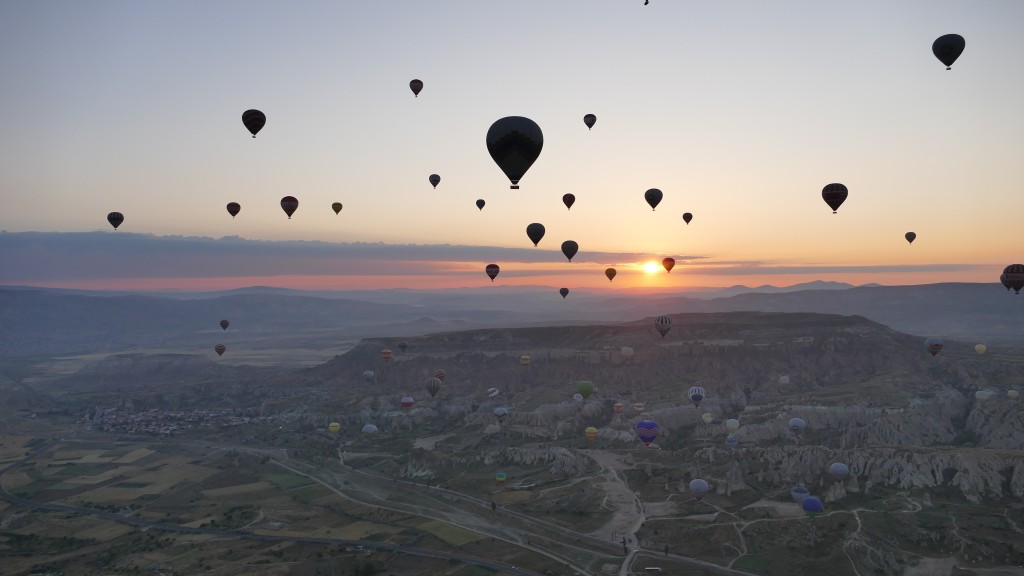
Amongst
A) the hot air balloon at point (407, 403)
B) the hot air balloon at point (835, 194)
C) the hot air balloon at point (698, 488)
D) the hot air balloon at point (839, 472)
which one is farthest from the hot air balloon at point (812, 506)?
the hot air balloon at point (407, 403)

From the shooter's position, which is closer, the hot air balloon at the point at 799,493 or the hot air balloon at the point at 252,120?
the hot air balloon at the point at 252,120

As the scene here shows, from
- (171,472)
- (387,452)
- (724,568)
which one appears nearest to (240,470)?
(171,472)

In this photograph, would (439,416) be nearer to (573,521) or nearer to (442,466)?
(442,466)

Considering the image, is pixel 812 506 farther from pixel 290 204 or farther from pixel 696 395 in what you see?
pixel 290 204

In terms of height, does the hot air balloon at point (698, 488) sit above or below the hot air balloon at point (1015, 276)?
below

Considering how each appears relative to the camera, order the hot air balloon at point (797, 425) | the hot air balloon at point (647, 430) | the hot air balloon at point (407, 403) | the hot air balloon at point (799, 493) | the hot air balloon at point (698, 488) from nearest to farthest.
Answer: the hot air balloon at point (799, 493) → the hot air balloon at point (698, 488) → the hot air balloon at point (647, 430) → the hot air balloon at point (797, 425) → the hot air balloon at point (407, 403)

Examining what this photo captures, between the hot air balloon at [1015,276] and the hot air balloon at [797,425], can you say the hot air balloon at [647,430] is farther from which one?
the hot air balloon at [1015,276]
